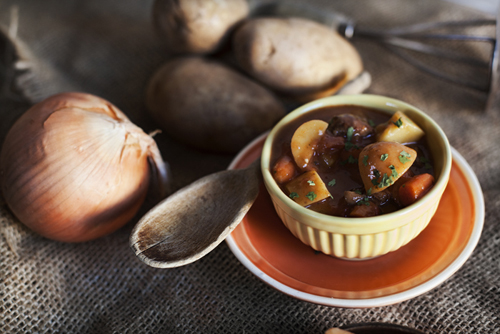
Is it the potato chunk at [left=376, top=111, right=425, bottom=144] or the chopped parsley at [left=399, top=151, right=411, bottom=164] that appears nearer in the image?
the chopped parsley at [left=399, top=151, right=411, bottom=164]

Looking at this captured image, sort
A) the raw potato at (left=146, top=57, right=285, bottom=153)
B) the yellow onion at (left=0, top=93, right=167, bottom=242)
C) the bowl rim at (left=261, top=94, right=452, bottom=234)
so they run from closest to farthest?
the bowl rim at (left=261, top=94, right=452, bottom=234) < the yellow onion at (left=0, top=93, right=167, bottom=242) < the raw potato at (left=146, top=57, right=285, bottom=153)

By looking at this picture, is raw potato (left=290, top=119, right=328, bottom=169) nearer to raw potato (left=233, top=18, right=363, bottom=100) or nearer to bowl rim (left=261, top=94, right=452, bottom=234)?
bowl rim (left=261, top=94, right=452, bottom=234)

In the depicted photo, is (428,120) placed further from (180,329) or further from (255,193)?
(180,329)

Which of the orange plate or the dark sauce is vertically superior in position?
the dark sauce

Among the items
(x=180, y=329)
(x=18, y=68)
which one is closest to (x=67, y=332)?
(x=180, y=329)

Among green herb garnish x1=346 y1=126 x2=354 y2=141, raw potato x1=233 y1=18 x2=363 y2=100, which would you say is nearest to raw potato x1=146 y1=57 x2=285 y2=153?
raw potato x1=233 y1=18 x2=363 y2=100
